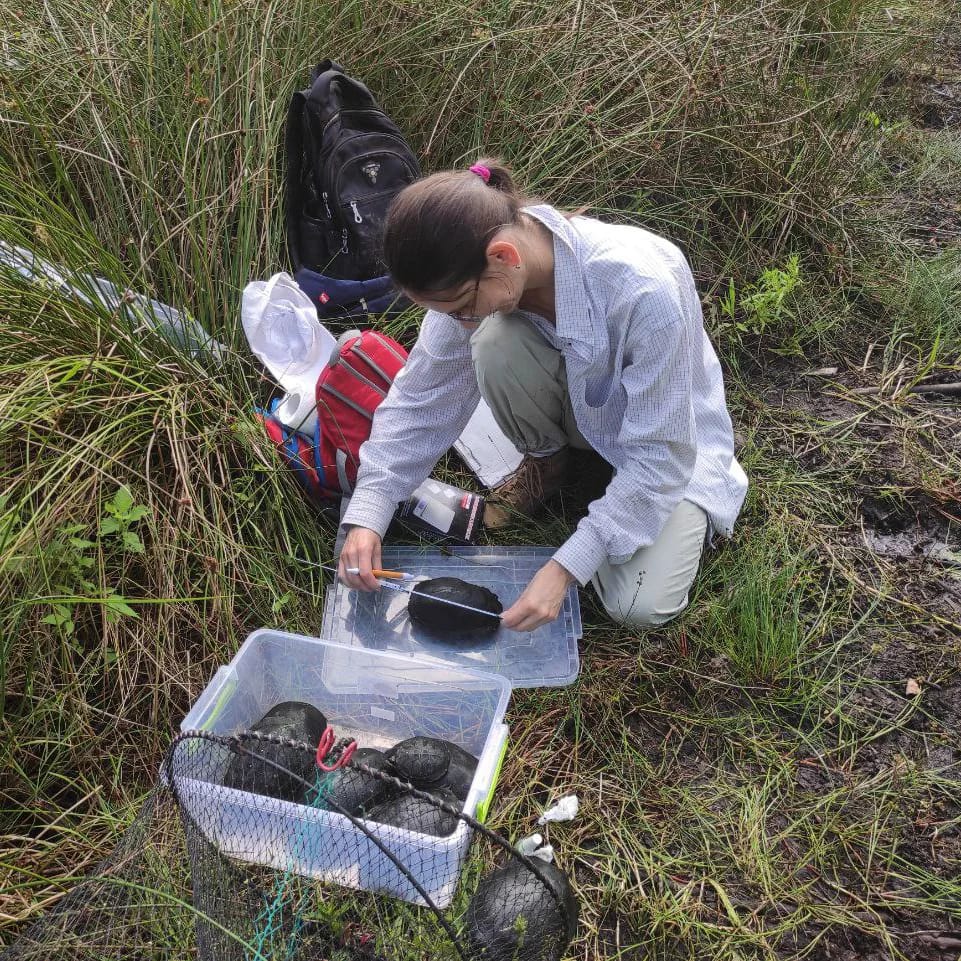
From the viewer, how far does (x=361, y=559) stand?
7.44ft

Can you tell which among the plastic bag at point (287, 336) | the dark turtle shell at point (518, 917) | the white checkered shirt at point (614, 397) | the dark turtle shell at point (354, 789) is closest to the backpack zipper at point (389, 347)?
the plastic bag at point (287, 336)

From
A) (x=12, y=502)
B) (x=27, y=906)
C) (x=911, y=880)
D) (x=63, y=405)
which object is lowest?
(x=27, y=906)

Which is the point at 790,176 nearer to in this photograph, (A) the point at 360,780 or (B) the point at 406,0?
(B) the point at 406,0

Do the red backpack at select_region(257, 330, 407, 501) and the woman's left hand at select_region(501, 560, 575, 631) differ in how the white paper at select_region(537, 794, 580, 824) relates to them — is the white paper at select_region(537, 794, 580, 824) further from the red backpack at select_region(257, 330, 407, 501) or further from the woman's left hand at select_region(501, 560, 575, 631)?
the red backpack at select_region(257, 330, 407, 501)

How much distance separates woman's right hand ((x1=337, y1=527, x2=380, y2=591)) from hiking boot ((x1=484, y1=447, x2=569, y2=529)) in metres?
0.56

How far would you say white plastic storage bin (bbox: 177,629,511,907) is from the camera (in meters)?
1.75

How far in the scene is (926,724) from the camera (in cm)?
222

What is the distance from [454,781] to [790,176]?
2846mm

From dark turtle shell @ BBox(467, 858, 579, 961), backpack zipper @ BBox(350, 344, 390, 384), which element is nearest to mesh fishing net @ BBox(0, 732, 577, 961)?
dark turtle shell @ BBox(467, 858, 579, 961)

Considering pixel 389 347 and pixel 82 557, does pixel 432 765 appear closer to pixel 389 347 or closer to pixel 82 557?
pixel 82 557

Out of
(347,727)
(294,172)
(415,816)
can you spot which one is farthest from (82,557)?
(294,172)

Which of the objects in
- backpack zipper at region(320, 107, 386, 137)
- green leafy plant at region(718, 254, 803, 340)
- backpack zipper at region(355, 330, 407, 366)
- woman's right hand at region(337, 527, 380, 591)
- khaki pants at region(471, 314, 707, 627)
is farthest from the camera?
green leafy plant at region(718, 254, 803, 340)

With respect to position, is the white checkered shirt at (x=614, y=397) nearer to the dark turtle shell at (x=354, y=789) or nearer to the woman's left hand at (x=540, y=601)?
the woman's left hand at (x=540, y=601)

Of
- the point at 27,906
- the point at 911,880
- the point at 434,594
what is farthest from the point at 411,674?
the point at 911,880
